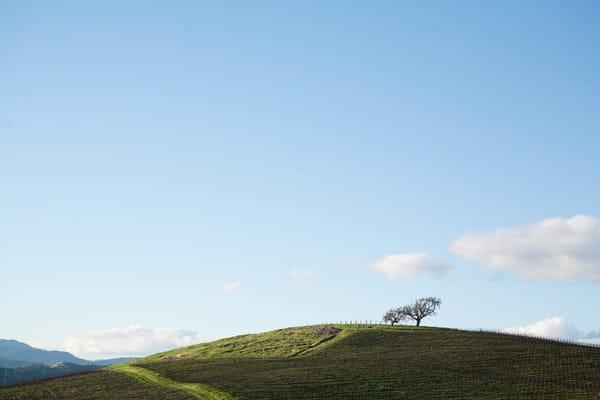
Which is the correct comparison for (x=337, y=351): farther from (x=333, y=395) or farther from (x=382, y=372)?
(x=333, y=395)

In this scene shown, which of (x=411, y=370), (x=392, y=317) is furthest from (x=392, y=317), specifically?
(x=411, y=370)

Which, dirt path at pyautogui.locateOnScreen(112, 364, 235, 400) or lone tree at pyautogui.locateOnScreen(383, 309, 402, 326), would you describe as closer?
dirt path at pyautogui.locateOnScreen(112, 364, 235, 400)

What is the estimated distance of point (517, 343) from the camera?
108 m

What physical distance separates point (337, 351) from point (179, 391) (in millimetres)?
34002

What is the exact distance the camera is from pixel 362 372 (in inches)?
3349

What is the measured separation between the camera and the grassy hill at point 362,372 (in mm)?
75125

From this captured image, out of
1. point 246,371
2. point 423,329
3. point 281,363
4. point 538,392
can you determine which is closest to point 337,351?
point 281,363

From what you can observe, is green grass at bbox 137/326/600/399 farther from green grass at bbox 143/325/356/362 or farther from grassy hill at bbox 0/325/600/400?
green grass at bbox 143/325/356/362

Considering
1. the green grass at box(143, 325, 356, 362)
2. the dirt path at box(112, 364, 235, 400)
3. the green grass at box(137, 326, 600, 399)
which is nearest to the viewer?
the dirt path at box(112, 364, 235, 400)

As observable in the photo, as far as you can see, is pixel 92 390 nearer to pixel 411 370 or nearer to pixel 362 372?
pixel 362 372

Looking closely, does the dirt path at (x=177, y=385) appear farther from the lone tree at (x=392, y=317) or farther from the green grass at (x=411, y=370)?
the lone tree at (x=392, y=317)

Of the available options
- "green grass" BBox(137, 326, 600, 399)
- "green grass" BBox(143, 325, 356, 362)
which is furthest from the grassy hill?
"green grass" BBox(143, 325, 356, 362)

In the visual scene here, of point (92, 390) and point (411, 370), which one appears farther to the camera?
point (411, 370)

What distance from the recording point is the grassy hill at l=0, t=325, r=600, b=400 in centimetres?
7512
